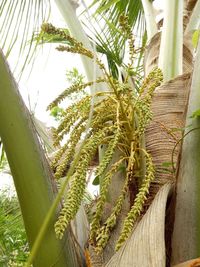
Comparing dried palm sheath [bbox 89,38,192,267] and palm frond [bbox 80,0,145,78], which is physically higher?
palm frond [bbox 80,0,145,78]

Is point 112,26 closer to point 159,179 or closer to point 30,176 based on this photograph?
point 159,179

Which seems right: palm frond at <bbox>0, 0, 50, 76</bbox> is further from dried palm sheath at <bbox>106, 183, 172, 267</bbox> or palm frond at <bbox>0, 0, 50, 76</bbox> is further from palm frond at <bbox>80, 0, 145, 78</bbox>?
dried palm sheath at <bbox>106, 183, 172, 267</bbox>

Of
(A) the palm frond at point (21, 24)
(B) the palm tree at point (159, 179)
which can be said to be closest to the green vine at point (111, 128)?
(B) the palm tree at point (159, 179)

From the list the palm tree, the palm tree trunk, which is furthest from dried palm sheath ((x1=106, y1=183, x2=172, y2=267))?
the palm tree trunk

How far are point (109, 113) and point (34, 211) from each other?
31cm

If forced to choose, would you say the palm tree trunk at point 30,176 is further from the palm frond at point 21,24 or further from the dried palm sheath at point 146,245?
the palm frond at point 21,24

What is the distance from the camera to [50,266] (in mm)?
861

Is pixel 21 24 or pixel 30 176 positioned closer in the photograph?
pixel 30 176

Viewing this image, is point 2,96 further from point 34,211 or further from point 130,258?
point 130,258

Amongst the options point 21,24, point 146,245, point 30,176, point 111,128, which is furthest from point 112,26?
point 146,245

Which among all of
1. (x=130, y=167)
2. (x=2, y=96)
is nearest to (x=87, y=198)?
(x=130, y=167)

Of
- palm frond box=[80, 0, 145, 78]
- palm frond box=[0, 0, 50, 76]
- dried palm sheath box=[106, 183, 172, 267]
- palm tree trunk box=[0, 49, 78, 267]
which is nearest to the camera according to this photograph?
dried palm sheath box=[106, 183, 172, 267]

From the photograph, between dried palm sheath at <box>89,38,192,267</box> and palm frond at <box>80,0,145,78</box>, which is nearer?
dried palm sheath at <box>89,38,192,267</box>

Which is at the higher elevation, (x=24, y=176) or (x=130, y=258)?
(x=24, y=176)
